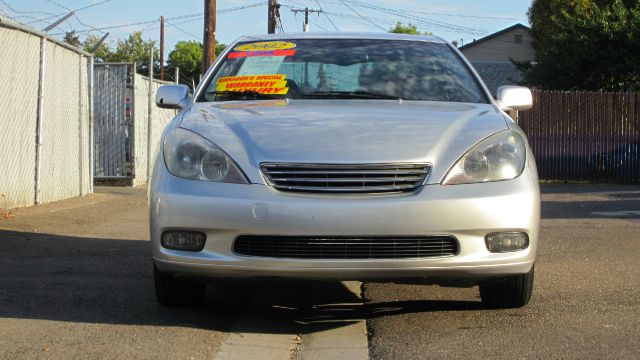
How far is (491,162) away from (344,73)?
1467 mm

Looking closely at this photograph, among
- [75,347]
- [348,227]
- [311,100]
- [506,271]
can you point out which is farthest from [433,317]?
[75,347]

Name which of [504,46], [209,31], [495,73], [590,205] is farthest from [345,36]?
[504,46]

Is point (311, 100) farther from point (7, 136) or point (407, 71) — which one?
point (7, 136)

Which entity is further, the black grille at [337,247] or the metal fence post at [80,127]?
the metal fence post at [80,127]

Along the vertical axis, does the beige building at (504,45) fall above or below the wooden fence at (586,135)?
above

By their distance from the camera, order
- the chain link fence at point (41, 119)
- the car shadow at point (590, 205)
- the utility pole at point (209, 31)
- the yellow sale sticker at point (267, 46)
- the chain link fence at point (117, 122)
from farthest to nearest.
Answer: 1. the utility pole at point (209, 31)
2. the chain link fence at point (117, 122)
3. the car shadow at point (590, 205)
4. the chain link fence at point (41, 119)
5. the yellow sale sticker at point (267, 46)

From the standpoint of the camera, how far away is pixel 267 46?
6168mm

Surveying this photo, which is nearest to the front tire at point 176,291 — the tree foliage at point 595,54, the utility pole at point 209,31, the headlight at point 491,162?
the headlight at point 491,162

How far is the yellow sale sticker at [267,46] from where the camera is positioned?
6.08m

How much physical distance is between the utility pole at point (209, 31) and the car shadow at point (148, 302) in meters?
12.1

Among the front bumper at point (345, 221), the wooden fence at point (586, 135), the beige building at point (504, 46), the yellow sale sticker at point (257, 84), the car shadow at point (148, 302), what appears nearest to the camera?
the front bumper at point (345, 221)

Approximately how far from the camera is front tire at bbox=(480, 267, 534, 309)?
5047 mm

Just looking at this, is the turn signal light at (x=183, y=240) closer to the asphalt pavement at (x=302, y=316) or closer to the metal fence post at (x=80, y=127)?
the asphalt pavement at (x=302, y=316)

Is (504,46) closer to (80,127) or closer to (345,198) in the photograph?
(80,127)
